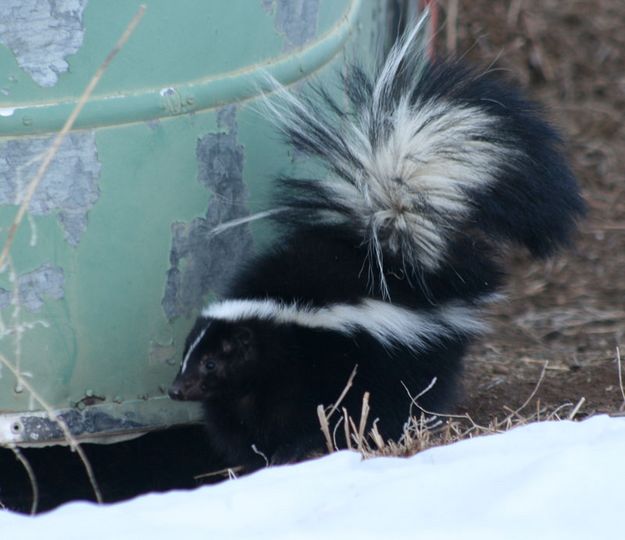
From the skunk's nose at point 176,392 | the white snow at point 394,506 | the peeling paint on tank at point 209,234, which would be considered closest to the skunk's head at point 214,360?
the skunk's nose at point 176,392

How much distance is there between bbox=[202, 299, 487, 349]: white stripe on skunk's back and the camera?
3678mm

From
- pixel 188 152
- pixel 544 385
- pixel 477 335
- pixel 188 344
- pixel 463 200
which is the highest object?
pixel 188 152

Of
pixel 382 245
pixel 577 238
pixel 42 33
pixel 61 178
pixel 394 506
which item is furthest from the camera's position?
pixel 577 238

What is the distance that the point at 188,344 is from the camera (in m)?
3.76

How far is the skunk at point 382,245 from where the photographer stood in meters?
3.66

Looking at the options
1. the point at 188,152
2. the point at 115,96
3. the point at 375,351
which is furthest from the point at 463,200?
the point at 115,96

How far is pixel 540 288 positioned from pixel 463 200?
2.02 meters

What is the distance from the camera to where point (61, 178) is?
3580 mm

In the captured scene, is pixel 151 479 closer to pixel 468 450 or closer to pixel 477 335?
pixel 477 335

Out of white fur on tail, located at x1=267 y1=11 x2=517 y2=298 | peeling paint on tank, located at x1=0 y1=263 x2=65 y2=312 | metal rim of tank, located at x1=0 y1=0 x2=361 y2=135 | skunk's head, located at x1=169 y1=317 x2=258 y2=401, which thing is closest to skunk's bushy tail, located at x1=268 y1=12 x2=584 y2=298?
white fur on tail, located at x1=267 y1=11 x2=517 y2=298

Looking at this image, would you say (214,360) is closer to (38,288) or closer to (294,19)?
(38,288)

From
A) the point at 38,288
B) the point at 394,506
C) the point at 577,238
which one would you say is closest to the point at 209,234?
the point at 38,288

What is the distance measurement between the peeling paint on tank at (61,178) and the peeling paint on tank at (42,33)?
20cm

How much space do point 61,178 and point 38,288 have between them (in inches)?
13.9
